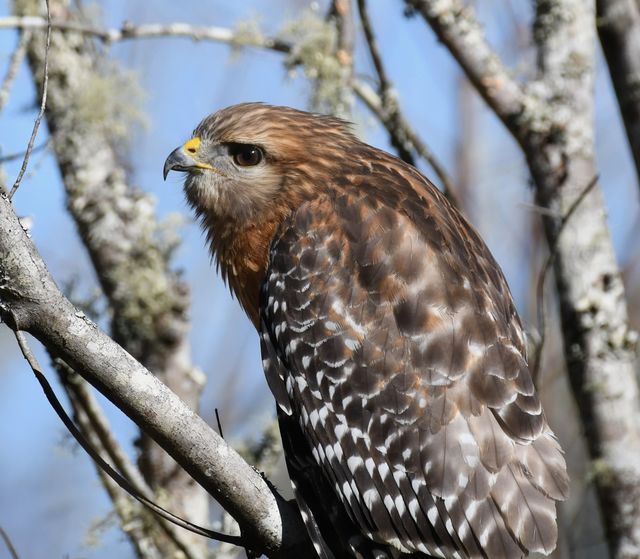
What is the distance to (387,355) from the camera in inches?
161

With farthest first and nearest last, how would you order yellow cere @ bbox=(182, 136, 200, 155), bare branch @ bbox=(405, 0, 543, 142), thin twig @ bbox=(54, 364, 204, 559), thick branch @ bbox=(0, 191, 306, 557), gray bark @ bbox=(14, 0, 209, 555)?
1. gray bark @ bbox=(14, 0, 209, 555)
2. bare branch @ bbox=(405, 0, 543, 142)
3. yellow cere @ bbox=(182, 136, 200, 155)
4. thin twig @ bbox=(54, 364, 204, 559)
5. thick branch @ bbox=(0, 191, 306, 557)

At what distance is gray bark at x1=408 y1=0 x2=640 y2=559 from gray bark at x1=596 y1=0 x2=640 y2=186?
0.36 ft

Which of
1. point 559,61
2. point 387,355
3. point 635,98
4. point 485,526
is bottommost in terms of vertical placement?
point 485,526

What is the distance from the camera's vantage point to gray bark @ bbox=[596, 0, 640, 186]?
4777mm

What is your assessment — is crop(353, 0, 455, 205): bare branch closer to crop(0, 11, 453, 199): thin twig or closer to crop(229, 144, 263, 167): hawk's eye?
crop(0, 11, 453, 199): thin twig

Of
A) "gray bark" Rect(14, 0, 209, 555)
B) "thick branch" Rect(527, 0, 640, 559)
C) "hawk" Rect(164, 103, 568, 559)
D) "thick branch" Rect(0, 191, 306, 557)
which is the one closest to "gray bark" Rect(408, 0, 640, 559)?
"thick branch" Rect(527, 0, 640, 559)

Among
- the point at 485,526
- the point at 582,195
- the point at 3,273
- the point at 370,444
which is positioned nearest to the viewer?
the point at 3,273

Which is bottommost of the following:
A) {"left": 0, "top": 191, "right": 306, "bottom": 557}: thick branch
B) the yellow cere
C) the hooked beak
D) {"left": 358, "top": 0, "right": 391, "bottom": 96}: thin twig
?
{"left": 0, "top": 191, "right": 306, "bottom": 557}: thick branch

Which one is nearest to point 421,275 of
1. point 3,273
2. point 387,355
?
point 387,355

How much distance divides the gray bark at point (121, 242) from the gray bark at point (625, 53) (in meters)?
A: 2.35

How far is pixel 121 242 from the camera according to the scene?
562cm

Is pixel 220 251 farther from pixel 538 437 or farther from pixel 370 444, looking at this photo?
pixel 538 437

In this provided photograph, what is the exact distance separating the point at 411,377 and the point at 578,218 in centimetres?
130

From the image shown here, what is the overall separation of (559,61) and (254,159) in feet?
4.93
